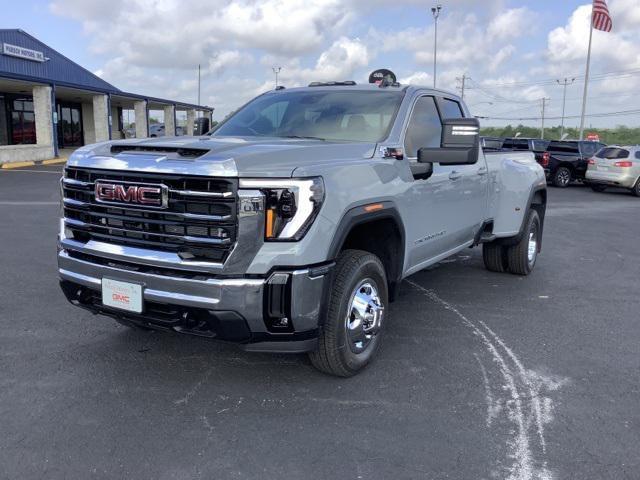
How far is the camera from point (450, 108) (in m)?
5.38

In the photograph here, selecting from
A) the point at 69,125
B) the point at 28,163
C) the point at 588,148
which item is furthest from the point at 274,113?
the point at 69,125

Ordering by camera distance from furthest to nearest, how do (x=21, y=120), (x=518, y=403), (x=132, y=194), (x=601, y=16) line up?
1. (x=21, y=120)
2. (x=601, y=16)
3. (x=518, y=403)
4. (x=132, y=194)

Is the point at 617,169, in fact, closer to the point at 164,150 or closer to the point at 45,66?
the point at 164,150

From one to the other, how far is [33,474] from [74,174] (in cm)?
180

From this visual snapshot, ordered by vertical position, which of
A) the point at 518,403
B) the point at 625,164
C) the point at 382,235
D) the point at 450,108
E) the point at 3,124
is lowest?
the point at 518,403

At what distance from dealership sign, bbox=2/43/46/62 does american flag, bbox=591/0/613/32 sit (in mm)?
28144

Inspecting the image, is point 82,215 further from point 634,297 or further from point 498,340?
point 634,297

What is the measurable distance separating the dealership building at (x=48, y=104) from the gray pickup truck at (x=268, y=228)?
1666 centimetres

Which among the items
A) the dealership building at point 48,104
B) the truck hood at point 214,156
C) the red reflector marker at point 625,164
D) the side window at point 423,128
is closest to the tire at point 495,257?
the side window at point 423,128

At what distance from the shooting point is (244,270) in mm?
3035

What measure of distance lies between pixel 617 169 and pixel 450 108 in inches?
617

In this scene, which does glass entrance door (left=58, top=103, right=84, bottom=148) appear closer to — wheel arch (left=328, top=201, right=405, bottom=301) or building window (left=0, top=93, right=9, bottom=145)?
building window (left=0, top=93, right=9, bottom=145)

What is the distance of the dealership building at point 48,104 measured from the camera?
81.7 feet

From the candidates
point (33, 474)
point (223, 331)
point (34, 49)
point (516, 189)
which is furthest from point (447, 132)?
point (34, 49)
